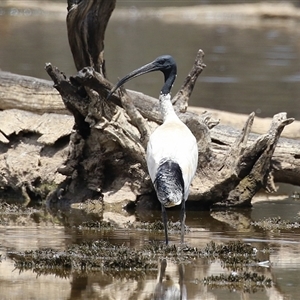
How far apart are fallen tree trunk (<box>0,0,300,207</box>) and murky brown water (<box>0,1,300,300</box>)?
43 cm

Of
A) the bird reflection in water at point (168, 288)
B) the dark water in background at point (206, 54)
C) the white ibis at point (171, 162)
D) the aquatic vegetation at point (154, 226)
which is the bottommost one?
the bird reflection in water at point (168, 288)

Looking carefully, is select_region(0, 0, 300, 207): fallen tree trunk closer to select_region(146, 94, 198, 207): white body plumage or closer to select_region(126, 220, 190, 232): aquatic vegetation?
select_region(126, 220, 190, 232): aquatic vegetation

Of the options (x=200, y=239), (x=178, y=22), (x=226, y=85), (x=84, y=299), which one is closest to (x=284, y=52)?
(x=226, y=85)

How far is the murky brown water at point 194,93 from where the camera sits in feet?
22.8

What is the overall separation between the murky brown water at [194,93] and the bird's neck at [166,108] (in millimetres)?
1201

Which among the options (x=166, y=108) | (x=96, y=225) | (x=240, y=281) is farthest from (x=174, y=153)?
(x=240, y=281)

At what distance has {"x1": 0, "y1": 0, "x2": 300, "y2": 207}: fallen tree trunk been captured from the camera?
405 inches

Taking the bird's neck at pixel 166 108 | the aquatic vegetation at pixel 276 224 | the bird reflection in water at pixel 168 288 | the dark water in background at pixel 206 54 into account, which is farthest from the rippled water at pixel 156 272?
the dark water in background at pixel 206 54

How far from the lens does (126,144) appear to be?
10281 mm

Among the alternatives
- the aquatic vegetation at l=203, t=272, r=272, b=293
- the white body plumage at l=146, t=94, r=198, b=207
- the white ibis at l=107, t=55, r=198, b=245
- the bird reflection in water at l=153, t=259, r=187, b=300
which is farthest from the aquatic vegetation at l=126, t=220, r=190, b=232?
the aquatic vegetation at l=203, t=272, r=272, b=293

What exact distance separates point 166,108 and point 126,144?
3.24 feet

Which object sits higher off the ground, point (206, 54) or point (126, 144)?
point (206, 54)

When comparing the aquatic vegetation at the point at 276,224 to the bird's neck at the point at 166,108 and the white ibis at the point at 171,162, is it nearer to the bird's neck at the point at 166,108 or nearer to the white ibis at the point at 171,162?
the white ibis at the point at 171,162

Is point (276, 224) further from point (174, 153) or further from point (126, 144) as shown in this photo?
point (174, 153)
